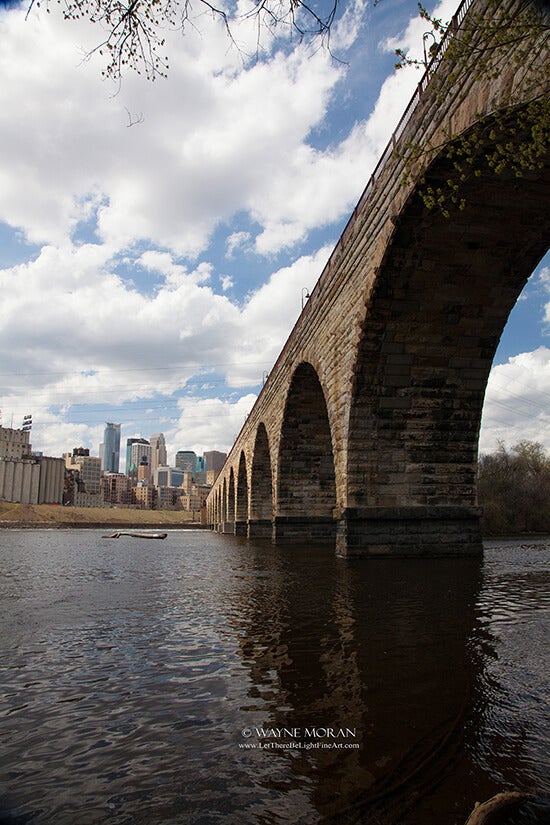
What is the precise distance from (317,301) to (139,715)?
13051mm

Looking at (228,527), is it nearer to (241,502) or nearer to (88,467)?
A: (241,502)

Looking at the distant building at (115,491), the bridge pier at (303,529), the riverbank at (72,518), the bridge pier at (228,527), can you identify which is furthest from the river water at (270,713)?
the distant building at (115,491)

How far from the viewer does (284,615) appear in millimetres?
5379

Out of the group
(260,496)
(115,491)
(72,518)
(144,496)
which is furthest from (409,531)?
(144,496)

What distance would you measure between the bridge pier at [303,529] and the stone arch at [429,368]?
9.44 m

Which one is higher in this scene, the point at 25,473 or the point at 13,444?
the point at 13,444

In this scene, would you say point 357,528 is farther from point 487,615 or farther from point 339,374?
point 487,615

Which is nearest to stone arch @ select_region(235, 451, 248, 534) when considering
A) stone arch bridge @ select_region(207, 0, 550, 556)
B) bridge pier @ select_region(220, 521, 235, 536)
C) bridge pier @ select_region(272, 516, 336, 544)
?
bridge pier @ select_region(220, 521, 235, 536)

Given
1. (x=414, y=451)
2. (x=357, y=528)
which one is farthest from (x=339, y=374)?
(x=357, y=528)

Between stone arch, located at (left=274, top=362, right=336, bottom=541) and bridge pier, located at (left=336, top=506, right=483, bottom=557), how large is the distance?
29.1 feet

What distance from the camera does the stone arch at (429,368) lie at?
9.76m

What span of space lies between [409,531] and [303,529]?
9877 mm

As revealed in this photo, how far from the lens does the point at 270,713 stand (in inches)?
106

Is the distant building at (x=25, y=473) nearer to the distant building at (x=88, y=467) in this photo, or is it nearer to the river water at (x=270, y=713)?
the distant building at (x=88, y=467)
